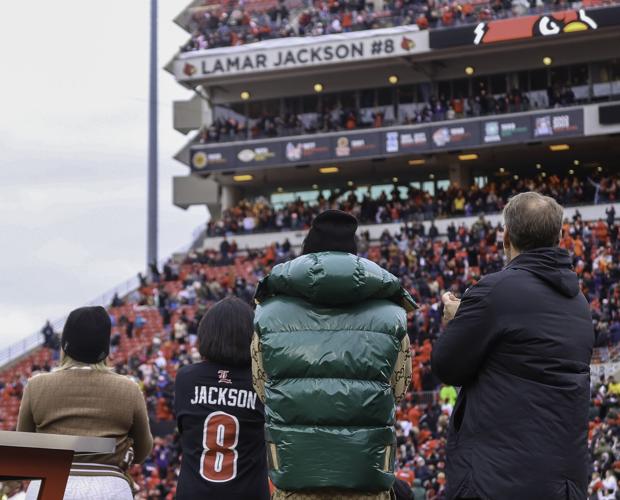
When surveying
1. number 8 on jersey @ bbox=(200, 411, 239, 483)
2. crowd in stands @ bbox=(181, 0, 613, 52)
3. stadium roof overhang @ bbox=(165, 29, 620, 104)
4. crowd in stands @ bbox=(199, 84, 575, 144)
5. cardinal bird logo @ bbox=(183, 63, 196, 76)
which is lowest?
number 8 on jersey @ bbox=(200, 411, 239, 483)

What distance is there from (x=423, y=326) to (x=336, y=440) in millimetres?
23437

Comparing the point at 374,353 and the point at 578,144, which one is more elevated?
the point at 578,144

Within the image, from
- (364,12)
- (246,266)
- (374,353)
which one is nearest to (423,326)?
(246,266)

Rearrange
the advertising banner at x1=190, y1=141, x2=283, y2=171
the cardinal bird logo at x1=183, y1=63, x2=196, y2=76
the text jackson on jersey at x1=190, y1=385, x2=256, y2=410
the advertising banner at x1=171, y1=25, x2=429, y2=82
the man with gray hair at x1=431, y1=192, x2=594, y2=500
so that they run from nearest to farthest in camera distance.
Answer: the man with gray hair at x1=431, y1=192, x2=594, y2=500 < the text jackson on jersey at x1=190, y1=385, x2=256, y2=410 < the advertising banner at x1=171, y1=25, x2=429, y2=82 < the advertising banner at x1=190, y1=141, x2=283, y2=171 < the cardinal bird logo at x1=183, y1=63, x2=196, y2=76

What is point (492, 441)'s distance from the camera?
16.0 ft

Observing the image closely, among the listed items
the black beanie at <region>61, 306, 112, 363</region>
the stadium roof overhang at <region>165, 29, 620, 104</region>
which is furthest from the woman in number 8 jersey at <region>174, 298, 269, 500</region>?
the stadium roof overhang at <region>165, 29, 620, 104</region>

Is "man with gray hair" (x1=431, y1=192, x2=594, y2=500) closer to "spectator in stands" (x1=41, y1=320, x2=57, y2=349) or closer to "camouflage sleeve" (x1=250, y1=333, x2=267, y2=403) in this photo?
"camouflage sleeve" (x1=250, y1=333, x2=267, y2=403)

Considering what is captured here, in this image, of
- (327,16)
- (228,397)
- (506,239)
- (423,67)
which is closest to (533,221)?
(506,239)

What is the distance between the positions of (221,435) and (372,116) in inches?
1577

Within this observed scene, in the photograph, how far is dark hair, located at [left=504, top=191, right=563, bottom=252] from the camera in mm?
5246

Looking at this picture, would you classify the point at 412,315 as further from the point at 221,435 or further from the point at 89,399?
the point at 89,399

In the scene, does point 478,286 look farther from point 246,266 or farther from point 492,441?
point 246,266

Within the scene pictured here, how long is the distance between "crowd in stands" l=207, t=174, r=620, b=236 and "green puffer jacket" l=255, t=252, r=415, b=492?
3476 centimetres

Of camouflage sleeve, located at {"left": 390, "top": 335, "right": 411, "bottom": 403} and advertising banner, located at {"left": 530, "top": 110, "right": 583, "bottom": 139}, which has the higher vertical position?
Answer: advertising banner, located at {"left": 530, "top": 110, "right": 583, "bottom": 139}
